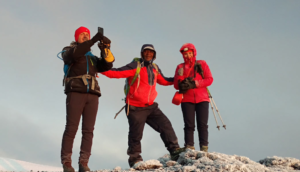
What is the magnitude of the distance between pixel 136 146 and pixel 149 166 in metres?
1.02

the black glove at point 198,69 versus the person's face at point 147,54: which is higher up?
the person's face at point 147,54

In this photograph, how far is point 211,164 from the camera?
515 centimetres

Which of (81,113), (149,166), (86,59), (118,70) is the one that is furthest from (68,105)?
(149,166)

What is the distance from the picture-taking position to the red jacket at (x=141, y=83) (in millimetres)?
6801

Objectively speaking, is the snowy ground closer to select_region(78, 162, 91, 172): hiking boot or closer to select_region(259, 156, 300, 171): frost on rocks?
select_region(259, 156, 300, 171): frost on rocks

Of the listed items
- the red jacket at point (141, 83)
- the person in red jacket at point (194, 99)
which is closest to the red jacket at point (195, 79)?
the person in red jacket at point (194, 99)

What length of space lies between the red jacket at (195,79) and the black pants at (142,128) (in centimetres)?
88

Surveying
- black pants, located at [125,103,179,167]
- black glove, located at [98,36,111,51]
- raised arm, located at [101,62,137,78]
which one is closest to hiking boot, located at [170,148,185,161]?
black pants, located at [125,103,179,167]

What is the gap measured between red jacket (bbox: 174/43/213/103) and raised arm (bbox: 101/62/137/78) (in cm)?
122

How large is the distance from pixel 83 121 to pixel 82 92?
0.57 metres

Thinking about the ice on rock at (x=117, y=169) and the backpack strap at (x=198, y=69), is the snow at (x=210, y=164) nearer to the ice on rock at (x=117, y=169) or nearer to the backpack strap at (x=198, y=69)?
the ice on rock at (x=117, y=169)

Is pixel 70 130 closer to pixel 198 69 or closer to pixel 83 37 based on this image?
pixel 83 37

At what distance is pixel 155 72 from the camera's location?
7.24 metres

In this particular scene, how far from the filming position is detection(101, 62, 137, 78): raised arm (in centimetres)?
660
